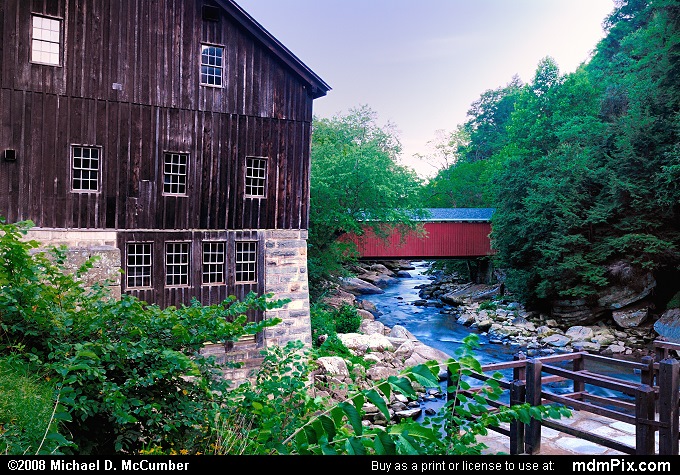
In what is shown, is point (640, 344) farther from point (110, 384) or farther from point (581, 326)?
point (110, 384)

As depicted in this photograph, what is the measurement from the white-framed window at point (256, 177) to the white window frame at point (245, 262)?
1181 millimetres

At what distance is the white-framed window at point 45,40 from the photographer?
1086 cm

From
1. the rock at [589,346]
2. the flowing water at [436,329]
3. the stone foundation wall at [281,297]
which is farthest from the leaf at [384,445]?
the rock at [589,346]

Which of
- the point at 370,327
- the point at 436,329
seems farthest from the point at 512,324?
the point at 370,327

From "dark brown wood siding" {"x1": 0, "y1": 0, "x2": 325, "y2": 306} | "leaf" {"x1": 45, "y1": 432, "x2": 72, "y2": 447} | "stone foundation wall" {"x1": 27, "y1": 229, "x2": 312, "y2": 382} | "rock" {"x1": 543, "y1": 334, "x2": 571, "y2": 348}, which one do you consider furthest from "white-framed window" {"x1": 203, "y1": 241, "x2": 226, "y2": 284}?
"rock" {"x1": 543, "y1": 334, "x2": 571, "y2": 348}

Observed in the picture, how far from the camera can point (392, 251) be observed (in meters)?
25.3

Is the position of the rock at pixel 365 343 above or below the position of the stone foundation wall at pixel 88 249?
below

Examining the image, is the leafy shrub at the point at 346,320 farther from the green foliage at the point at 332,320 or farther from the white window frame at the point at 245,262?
the white window frame at the point at 245,262

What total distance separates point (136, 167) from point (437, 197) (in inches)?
1288

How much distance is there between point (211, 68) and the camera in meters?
12.5

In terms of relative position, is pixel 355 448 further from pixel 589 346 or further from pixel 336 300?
pixel 336 300

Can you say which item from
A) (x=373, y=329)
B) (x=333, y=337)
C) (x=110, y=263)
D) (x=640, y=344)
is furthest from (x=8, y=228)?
(x=640, y=344)

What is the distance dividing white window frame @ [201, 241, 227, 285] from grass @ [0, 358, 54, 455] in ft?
25.2

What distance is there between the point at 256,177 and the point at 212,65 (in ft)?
8.69
